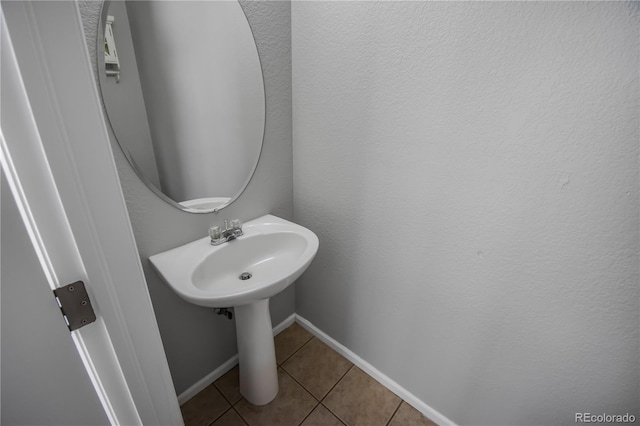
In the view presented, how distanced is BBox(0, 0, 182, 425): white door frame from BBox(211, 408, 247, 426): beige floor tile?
0.79m

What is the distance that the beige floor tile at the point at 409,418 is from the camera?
3.83ft

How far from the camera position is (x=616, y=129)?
0.61 metres

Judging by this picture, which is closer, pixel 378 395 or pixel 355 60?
pixel 355 60

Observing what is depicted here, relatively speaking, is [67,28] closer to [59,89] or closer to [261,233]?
[59,89]

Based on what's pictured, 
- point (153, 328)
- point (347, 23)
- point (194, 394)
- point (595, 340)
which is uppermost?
point (347, 23)

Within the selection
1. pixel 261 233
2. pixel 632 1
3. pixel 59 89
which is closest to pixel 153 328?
pixel 59 89

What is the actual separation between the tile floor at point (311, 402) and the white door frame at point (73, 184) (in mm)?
817

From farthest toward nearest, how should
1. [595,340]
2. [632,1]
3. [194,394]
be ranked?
[194,394]
[595,340]
[632,1]

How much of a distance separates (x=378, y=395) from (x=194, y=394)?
0.87 metres

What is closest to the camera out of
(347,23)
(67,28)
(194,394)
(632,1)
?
(67,28)

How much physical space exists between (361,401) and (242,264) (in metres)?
0.84

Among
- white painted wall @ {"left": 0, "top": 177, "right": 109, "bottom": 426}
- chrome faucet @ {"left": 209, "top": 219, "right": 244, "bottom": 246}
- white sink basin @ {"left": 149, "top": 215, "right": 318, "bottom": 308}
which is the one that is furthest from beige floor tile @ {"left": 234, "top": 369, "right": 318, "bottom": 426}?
white painted wall @ {"left": 0, "top": 177, "right": 109, "bottom": 426}

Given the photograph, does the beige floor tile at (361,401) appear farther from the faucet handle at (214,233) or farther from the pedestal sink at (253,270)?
the faucet handle at (214,233)

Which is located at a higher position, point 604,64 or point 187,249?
point 604,64
